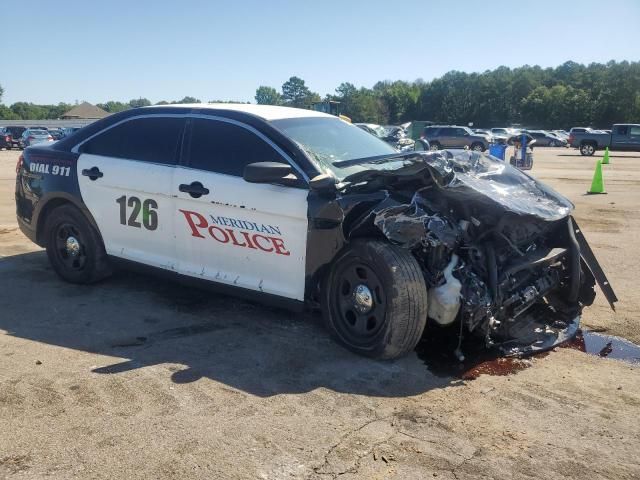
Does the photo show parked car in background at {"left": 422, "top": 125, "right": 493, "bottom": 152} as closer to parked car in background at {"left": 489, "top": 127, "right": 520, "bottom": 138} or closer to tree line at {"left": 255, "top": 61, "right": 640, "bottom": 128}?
parked car in background at {"left": 489, "top": 127, "right": 520, "bottom": 138}

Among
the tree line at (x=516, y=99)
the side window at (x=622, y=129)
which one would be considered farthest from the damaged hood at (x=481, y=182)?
the tree line at (x=516, y=99)

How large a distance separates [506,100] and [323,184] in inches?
3670

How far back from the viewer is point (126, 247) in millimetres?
5332

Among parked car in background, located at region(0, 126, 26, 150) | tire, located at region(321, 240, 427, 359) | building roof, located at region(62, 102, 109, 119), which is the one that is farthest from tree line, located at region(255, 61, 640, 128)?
tire, located at region(321, 240, 427, 359)

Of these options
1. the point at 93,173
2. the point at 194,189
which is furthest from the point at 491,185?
the point at 93,173

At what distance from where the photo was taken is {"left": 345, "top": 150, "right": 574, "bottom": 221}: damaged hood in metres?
3.93

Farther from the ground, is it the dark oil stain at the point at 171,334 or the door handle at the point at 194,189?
the door handle at the point at 194,189

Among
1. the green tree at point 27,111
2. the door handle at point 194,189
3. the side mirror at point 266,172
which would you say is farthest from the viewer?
the green tree at point 27,111

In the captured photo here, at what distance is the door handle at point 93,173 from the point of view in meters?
5.36

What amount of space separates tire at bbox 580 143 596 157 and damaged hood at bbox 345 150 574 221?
36.3 meters

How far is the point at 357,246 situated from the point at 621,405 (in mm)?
1853

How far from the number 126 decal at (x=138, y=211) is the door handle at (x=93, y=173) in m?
0.32

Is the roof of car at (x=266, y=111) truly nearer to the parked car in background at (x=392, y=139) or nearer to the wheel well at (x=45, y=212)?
the parked car in background at (x=392, y=139)

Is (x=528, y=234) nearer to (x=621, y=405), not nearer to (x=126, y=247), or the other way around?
(x=621, y=405)
